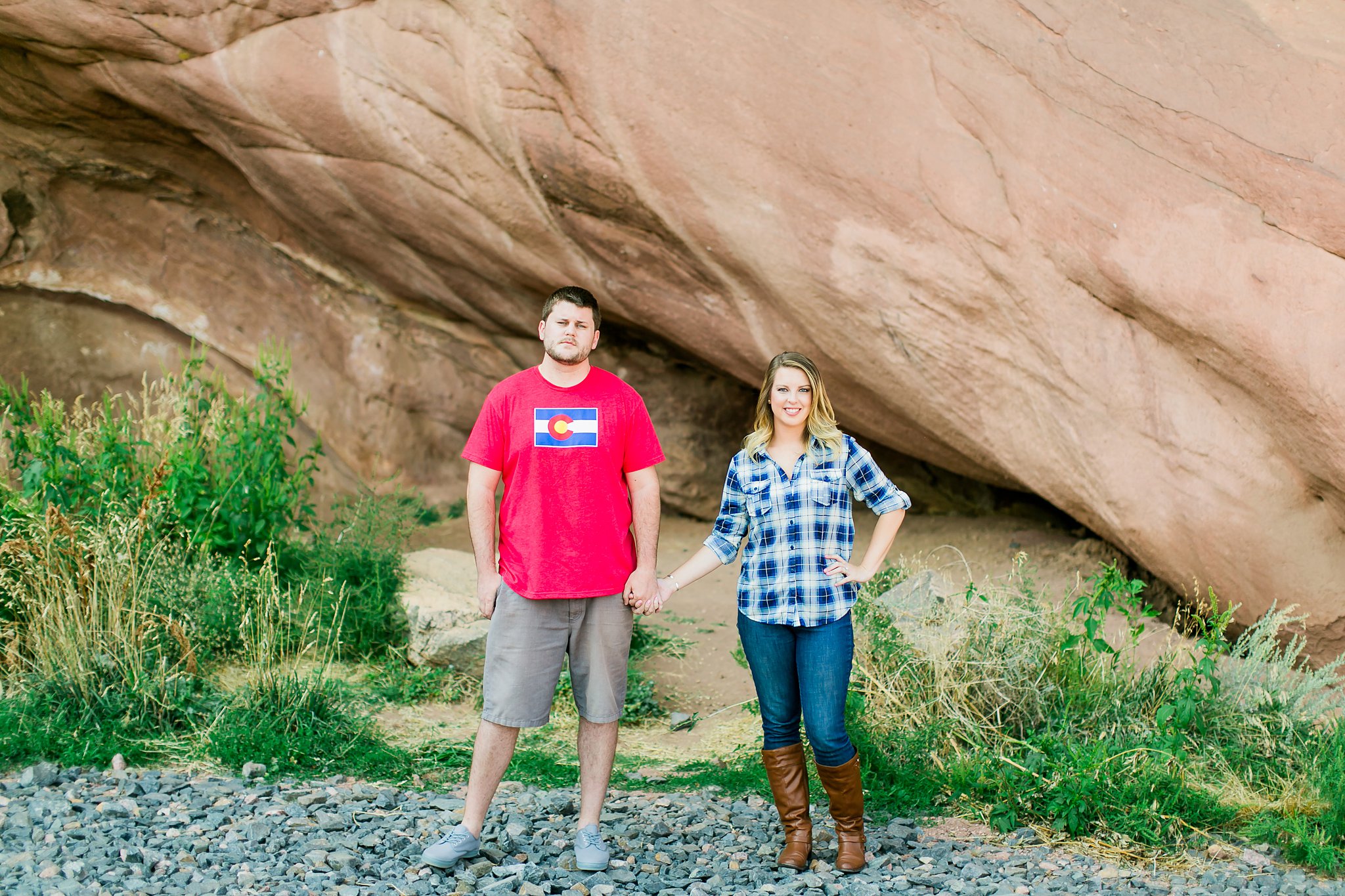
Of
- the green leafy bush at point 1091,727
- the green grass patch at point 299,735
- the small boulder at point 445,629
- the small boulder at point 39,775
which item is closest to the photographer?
the green leafy bush at point 1091,727

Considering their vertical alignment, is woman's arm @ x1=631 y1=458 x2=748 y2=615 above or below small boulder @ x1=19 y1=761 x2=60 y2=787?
above

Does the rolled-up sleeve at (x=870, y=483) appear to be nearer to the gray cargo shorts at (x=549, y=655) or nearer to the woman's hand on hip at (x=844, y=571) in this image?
the woman's hand on hip at (x=844, y=571)

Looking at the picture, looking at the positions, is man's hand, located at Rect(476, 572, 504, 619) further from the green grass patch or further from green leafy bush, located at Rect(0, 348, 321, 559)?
green leafy bush, located at Rect(0, 348, 321, 559)

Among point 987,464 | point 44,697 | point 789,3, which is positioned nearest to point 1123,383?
point 987,464

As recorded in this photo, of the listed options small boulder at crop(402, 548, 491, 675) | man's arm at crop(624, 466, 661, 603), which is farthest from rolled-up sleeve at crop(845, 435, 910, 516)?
small boulder at crop(402, 548, 491, 675)

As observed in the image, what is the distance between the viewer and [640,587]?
10.8 feet

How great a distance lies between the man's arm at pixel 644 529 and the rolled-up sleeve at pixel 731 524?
173 mm

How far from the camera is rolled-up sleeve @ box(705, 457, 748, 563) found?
338cm

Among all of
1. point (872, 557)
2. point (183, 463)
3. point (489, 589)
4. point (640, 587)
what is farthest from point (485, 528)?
point (183, 463)

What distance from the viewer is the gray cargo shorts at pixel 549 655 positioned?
10.6 ft

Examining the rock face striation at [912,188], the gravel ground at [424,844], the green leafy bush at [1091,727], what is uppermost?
the rock face striation at [912,188]

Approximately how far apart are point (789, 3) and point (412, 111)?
2162 mm

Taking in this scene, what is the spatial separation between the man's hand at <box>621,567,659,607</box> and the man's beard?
0.63 metres

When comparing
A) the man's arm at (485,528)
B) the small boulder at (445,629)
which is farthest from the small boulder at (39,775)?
the man's arm at (485,528)
